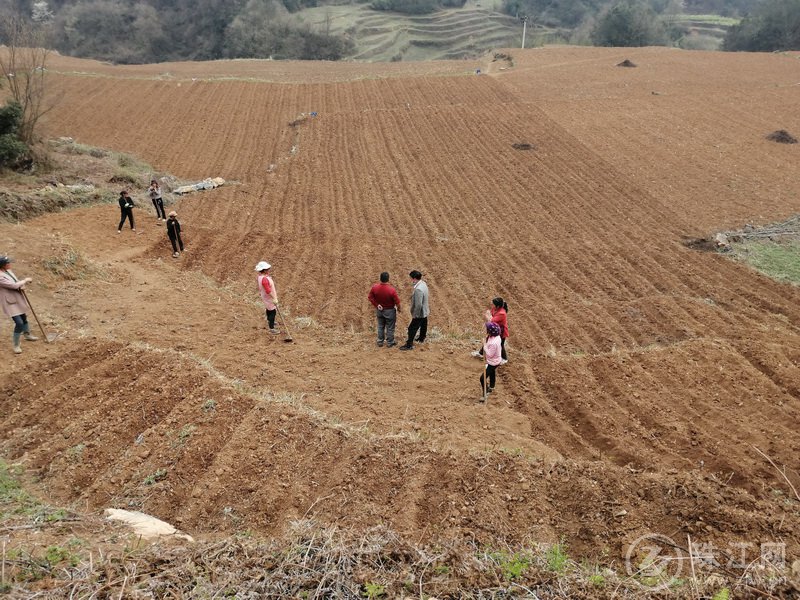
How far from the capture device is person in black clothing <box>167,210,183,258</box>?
491 inches

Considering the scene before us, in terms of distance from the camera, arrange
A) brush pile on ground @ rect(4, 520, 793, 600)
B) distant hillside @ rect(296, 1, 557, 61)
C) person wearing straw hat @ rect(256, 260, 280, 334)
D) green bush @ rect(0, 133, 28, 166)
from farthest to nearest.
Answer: distant hillside @ rect(296, 1, 557, 61) < green bush @ rect(0, 133, 28, 166) < person wearing straw hat @ rect(256, 260, 280, 334) < brush pile on ground @ rect(4, 520, 793, 600)

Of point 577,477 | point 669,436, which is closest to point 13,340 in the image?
point 577,477

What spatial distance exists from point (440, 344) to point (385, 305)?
1325mm

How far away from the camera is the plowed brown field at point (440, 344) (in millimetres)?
5289

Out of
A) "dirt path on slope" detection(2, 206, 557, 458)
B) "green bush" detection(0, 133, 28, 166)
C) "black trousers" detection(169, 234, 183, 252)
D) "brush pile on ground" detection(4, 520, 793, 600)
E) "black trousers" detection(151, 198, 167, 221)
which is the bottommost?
"dirt path on slope" detection(2, 206, 557, 458)

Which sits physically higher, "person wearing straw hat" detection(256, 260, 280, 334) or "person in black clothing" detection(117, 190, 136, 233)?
"person in black clothing" detection(117, 190, 136, 233)

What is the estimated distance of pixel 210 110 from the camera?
2778 centimetres

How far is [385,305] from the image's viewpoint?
8984 millimetres

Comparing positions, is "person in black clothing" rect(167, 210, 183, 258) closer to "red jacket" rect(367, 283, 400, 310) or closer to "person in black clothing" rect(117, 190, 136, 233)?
"person in black clothing" rect(117, 190, 136, 233)

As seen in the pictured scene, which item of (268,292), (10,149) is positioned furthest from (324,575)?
(10,149)

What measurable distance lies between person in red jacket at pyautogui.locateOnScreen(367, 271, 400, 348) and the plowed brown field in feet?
1.45

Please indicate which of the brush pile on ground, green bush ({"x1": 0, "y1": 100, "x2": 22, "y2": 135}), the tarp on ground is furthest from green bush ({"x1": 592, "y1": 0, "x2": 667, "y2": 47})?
Answer: the brush pile on ground

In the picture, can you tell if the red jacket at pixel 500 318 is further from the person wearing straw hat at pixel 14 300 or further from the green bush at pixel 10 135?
the green bush at pixel 10 135

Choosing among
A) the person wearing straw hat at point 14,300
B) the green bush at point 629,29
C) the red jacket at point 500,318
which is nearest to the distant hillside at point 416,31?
the green bush at point 629,29
